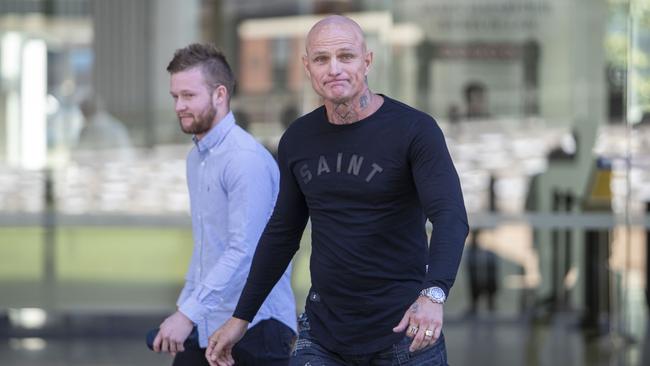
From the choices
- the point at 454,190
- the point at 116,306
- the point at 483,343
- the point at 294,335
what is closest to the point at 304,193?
→ the point at 454,190

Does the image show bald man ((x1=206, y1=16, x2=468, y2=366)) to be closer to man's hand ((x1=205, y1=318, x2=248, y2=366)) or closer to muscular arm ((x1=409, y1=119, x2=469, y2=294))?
muscular arm ((x1=409, y1=119, x2=469, y2=294))

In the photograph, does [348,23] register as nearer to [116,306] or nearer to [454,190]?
[454,190]

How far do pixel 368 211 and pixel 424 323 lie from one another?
0.44m

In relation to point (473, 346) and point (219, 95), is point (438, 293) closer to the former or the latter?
point (219, 95)

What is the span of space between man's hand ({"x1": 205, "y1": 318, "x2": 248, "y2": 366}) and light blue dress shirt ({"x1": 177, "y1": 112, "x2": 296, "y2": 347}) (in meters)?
0.25

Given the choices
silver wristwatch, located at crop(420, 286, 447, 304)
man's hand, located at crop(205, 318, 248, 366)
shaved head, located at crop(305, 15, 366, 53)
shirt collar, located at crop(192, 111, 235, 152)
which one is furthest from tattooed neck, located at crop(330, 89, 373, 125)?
shirt collar, located at crop(192, 111, 235, 152)

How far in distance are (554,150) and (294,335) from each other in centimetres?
596

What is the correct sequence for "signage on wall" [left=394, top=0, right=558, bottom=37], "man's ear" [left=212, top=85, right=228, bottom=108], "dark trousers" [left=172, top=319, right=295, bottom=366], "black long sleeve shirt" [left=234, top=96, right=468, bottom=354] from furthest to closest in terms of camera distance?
"signage on wall" [left=394, top=0, right=558, bottom=37]
"man's ear" [left=212, top=85, right=228, bottom=108]
"dark trousers" [left=172, top=319, right=295, bottom=366]
"black long sleeve shirt" [left=234, top=96, right=468, bottom=354]

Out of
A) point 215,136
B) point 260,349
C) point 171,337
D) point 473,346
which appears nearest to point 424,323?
point 171,337

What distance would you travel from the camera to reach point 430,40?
995 cm

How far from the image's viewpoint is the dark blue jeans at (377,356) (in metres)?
3.43

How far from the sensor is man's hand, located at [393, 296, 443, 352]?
3100 mm

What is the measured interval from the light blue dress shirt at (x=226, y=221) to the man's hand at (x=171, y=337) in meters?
0.06

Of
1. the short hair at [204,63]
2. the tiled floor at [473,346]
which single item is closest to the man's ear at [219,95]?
the short hair at [204,63]
